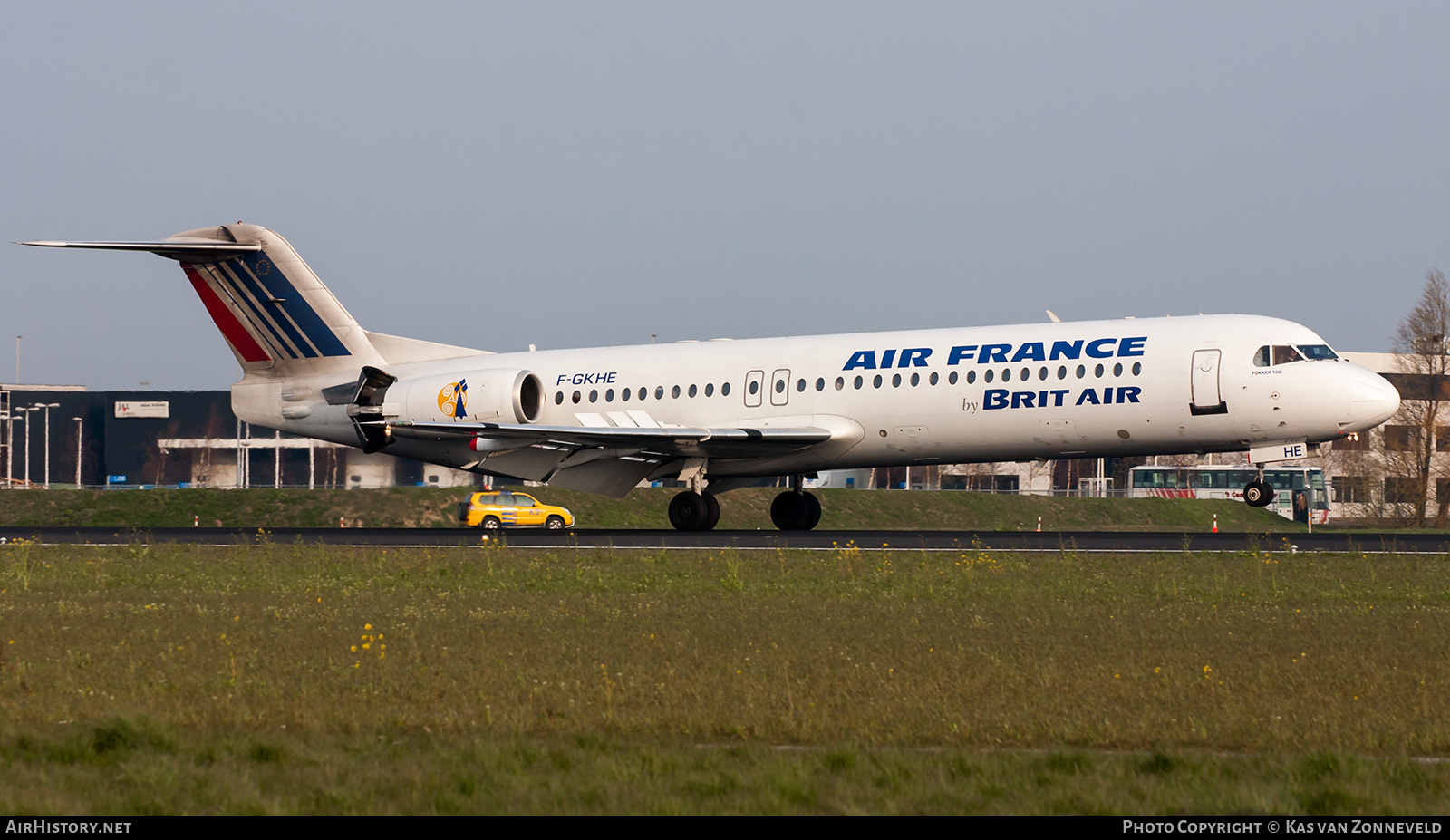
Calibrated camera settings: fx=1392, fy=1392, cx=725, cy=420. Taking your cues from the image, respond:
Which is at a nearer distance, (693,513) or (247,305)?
(693,513)

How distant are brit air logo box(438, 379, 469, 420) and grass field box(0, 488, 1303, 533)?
1374 centimetres

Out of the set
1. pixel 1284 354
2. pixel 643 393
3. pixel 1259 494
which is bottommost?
pixel 1259 494

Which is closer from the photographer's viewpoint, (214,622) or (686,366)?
(214,622)

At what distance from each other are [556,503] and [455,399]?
59.1 feet

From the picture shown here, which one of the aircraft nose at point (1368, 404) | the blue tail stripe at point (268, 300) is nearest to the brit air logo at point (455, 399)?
the blue tail stripe at point (268, 300)

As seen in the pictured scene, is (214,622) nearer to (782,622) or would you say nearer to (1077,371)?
(782,622)

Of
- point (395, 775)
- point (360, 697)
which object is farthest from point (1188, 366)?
point (395, 775)

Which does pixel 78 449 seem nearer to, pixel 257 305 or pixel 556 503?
pixel 556 503

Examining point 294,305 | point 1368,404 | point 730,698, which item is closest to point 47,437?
point 294,305

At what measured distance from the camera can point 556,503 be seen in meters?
48.9

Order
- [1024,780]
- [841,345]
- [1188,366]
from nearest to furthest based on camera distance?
[1024,780]
[1188,366]
[841,345]

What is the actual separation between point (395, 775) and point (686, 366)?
24.3 meters

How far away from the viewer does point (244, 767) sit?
665 cm

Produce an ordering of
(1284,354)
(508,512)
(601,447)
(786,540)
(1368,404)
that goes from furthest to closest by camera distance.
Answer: (508,512) < (601,447) < (786,540) < (1284,354) < (1368,404)
